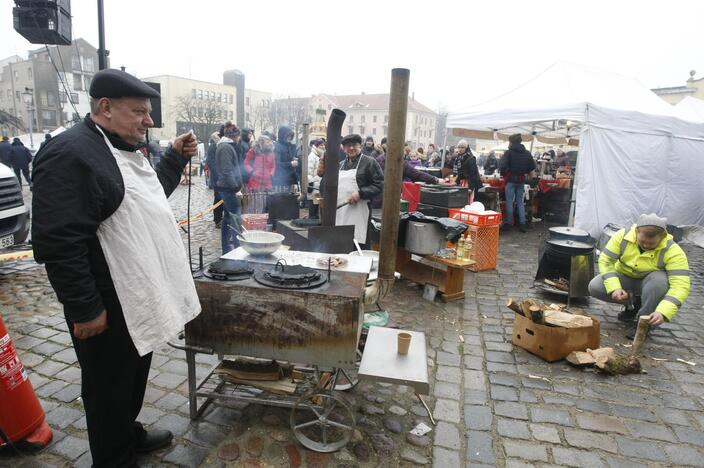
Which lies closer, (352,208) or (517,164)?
(352,208)

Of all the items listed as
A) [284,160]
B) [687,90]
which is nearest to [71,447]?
[284,160]

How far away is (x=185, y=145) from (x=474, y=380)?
2944 millimetres

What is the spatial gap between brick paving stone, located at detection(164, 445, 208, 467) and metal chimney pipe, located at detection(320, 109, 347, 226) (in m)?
2.52

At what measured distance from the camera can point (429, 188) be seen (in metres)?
7.37

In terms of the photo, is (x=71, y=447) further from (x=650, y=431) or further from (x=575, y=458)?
(x=650, y=431)

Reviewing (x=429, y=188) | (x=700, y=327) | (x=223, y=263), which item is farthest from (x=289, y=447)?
(x=429, y=188)

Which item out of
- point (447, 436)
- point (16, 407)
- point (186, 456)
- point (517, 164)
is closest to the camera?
point (16, 407)

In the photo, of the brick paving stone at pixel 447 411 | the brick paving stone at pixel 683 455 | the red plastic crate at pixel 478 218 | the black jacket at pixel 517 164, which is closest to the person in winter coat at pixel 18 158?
the red plastic crate at pixel 478 218

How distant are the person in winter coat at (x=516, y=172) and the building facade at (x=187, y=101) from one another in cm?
4219

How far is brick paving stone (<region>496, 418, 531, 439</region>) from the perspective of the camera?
9.38 feet

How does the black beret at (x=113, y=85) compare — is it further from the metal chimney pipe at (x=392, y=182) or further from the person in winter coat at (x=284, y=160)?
the person in winter coat at (x=284, y=160)

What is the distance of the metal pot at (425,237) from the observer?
4984 millimetres

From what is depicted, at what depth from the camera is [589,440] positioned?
282 cm

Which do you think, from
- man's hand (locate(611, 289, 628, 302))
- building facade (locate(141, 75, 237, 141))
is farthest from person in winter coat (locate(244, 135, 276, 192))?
building facade (locate(141, 75, 237, 141))
